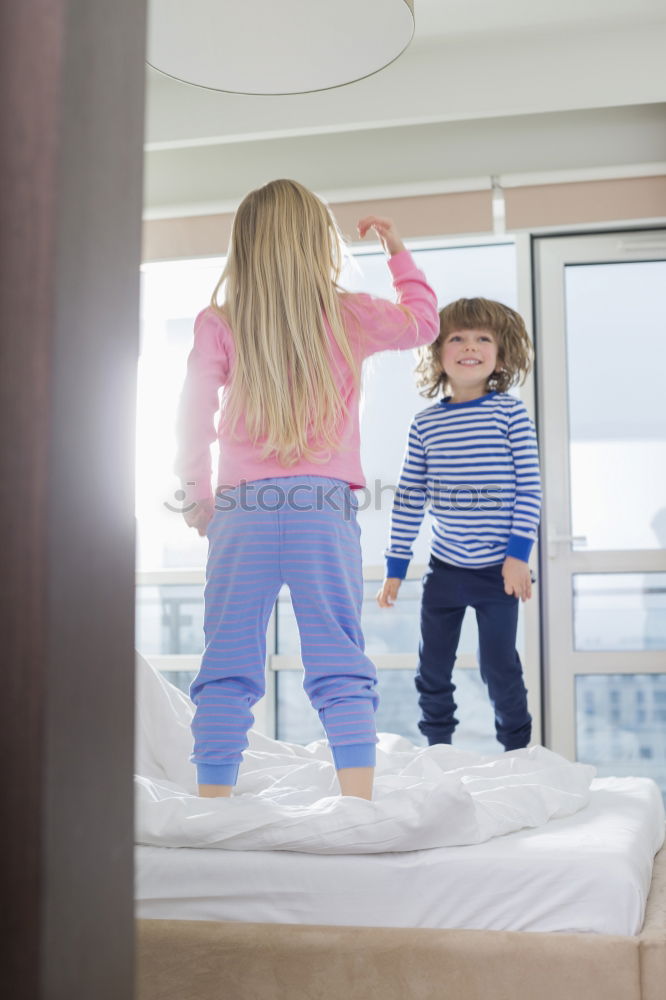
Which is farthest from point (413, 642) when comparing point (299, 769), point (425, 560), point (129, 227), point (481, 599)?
point (129, 227)

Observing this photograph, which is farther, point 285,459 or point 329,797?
point 285,459

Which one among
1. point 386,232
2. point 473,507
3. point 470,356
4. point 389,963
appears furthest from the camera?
point 470,356

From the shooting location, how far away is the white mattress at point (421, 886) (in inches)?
39.2

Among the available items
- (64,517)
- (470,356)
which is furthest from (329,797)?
(470,356)

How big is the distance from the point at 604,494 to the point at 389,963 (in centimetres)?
252

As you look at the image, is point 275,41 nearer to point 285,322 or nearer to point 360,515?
point 285,322

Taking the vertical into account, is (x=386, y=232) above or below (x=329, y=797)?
above

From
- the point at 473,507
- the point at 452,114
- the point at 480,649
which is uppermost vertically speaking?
the point at 452,114

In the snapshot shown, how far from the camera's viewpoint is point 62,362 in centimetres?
40

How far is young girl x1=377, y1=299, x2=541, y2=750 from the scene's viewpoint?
7.16ft

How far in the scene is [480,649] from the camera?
223cm

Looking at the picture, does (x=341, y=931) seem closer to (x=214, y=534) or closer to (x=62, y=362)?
(x=214, y=534)

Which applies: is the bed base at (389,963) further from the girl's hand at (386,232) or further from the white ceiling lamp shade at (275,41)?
the white ceiling lamp shade at (275,41)

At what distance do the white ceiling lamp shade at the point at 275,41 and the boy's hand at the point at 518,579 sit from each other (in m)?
1.12
